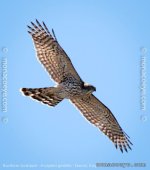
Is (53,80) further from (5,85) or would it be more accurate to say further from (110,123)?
(110,123)

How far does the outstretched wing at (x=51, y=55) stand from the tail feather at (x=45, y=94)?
0.29 metres

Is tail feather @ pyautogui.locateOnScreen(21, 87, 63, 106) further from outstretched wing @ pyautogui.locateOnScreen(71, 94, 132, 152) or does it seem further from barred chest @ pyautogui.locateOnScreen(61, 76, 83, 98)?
outstretched wing @ pyautogui.locateOnScreen(71, 94, 132, 152)

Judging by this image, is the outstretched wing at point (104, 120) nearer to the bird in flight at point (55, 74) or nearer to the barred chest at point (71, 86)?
the bird in flight at point (55, 74)

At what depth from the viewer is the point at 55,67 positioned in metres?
12.2

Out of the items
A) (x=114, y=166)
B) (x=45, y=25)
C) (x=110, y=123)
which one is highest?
(x=45, y=25)

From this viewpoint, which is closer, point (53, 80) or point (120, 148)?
point (53, 80)

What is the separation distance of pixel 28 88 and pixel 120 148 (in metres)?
2.62

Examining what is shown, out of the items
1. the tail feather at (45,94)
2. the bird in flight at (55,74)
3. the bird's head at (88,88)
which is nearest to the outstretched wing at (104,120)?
the bird in flight at (55,74)

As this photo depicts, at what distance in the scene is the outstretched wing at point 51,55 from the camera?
1212cm

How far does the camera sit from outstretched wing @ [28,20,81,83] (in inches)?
477

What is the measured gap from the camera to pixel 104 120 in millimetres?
13242

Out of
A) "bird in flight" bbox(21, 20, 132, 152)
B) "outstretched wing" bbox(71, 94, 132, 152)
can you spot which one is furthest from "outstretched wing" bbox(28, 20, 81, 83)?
"outstretched wing" bbox(71, 94, 132, 152)

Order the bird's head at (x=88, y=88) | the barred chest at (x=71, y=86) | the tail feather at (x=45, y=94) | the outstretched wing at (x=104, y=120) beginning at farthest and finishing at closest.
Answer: the outstretched wing at (x=104, y=120) → the bird's head at (x=88, y=88) → the barred chest at (x=71, y=86) → the tail feather at (x=45, y=94)

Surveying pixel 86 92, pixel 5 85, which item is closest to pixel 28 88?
pixel 5 85
